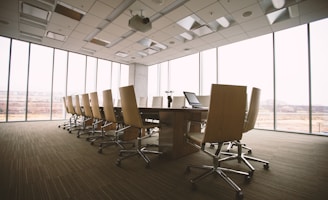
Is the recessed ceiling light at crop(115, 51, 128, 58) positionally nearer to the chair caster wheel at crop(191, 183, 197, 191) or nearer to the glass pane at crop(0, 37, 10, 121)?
the glass pane at crop(0, 37, 10, 121)

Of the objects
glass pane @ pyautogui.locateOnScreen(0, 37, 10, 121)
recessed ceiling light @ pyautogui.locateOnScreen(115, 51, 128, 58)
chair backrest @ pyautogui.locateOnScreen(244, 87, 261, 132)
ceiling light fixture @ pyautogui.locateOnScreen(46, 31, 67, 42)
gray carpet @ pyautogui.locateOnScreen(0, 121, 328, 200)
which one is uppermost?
ceiling light fixture @ pyautogui.locateOnScreen(46, 31, 67, 42)

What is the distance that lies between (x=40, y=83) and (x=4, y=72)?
1167 millimetres

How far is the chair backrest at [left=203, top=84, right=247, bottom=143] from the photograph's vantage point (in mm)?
1398

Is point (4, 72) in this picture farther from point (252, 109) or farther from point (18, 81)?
point (252, 109)

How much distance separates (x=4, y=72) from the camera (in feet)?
19.7

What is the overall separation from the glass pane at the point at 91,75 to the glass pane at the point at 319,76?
898cm

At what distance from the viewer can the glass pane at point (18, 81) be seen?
241 inches

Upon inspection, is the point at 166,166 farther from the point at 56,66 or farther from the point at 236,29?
the point at 56,66

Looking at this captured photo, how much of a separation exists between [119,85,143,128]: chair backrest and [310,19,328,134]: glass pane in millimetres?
5196

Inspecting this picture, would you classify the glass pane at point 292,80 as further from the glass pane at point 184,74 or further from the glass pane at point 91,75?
the glass pane at point 91,75

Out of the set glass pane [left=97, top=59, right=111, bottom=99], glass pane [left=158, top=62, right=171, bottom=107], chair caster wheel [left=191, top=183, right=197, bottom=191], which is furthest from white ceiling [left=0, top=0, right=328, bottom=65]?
Answer: chair caster wheel [left=191, top=183, right=197, bottom=191]

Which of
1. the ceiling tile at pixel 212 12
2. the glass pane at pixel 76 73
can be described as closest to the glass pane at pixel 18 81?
the glass pane at pixel 76 73

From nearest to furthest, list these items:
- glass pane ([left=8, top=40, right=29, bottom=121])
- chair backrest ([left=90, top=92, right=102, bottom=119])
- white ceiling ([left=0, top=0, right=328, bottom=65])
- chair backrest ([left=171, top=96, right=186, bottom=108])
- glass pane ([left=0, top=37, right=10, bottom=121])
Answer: chair backrest ([left=90, top=92, right=102, bottom=119]) → white ceiling ([left=0, top=0, right=328, bottom=65]) → chair backrest ([left=171, top=96, right=186, bottom=108]) → glass pane ([left=0, top=37, right=10, bottom=121]) → glass pane ([left=8, top=40, right=29, bottom=121])

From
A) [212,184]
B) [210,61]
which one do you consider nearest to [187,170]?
[212,184]
